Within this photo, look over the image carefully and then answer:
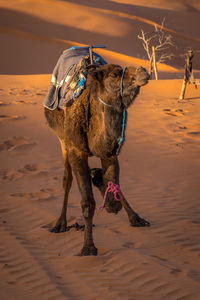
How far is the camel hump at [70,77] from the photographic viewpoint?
4.67m

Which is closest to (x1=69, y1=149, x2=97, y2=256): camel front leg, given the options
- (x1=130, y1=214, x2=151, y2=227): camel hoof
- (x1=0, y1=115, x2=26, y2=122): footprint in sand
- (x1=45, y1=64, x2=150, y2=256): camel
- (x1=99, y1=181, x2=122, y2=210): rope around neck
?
(x1=45, y1=64, x2=150, y2=256): camel

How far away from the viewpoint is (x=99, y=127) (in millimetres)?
4219

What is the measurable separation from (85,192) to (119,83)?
4.55 feet

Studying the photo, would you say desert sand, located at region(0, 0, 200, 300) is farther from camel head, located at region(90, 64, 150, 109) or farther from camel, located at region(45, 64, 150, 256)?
camel head, located at region(90, 64, 150, 109)

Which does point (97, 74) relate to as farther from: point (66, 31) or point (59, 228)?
point (66, 31)

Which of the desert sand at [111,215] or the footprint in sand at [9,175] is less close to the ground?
the desert sand at [111,215]

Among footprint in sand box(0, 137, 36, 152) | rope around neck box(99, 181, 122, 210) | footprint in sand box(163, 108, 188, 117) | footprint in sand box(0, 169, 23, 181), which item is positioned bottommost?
footprint in sand box(0, 169, 23, 181)

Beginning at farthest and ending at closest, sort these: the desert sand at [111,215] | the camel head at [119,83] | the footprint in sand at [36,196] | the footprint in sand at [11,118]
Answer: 1. the footprint in sand at [11,118]
2. the footprint in sand at [36,196]
3. the desert sand at [111,215]
4. the camel head at [119,83]

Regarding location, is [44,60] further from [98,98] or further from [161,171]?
[98,98]

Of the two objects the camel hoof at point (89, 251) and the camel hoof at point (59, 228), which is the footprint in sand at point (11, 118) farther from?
the camel hoof at point (89, 251)

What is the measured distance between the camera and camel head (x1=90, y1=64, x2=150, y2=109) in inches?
140

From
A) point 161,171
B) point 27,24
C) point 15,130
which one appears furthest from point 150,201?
point 27,24

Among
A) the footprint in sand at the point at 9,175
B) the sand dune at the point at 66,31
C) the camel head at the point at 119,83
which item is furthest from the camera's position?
the sand dune at the point at 66,31

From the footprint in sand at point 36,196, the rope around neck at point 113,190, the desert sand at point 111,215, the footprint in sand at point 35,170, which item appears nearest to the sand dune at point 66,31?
the desert sand at point 111,215
